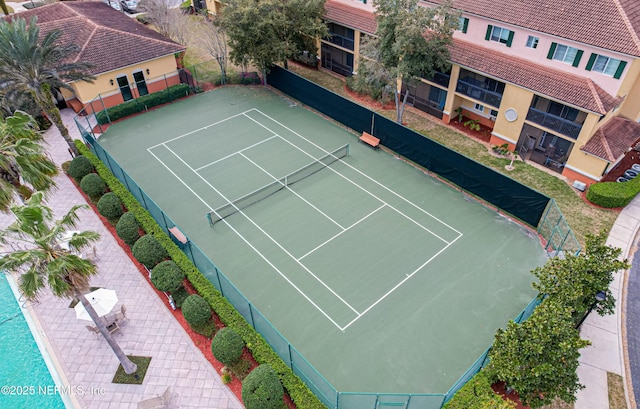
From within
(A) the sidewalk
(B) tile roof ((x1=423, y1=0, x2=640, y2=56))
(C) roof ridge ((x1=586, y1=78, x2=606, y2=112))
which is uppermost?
(B) tile roof ((x1=423, y1=0, x2=640, y2=56))

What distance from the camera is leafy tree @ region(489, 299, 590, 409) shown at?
1334 centimetres

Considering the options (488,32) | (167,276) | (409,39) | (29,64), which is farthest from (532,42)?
(29,64)

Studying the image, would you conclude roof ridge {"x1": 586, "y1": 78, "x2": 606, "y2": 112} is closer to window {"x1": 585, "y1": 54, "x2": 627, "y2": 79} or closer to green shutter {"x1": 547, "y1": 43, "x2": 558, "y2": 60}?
window {"x1": 585, "y1": 54, "x2": 627, "y2": 79}

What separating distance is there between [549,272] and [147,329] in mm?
16207

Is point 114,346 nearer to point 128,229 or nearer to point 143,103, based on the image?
point 128,229

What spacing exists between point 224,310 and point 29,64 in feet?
57.5

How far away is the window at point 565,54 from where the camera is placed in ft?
81.0

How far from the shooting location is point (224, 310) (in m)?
17.5

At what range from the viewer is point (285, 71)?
111 ft

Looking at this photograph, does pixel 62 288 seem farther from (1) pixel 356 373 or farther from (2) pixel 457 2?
(2) pixel 457 2

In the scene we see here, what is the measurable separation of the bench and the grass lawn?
4.33 m

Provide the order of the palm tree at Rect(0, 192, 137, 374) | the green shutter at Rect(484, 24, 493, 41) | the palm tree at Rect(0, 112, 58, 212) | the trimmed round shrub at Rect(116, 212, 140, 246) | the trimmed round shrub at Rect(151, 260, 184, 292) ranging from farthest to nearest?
the green shutter at Rect(484, 24, 493, 41) < the trimmed round shrub at Rect(116, 212, 140, 246) < the trimmed round shrub at Rect(151, 260, 184, 292) < the palm tree at Rect(0, 112, 58, 212) < the palm tree at Rect(0, 192, 137, 374)

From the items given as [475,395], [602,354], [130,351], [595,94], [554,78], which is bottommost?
[602,354]

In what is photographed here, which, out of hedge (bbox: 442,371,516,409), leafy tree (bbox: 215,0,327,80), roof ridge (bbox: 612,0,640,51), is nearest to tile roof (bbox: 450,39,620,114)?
roof ridge (bbox: 612,0,640,51)
